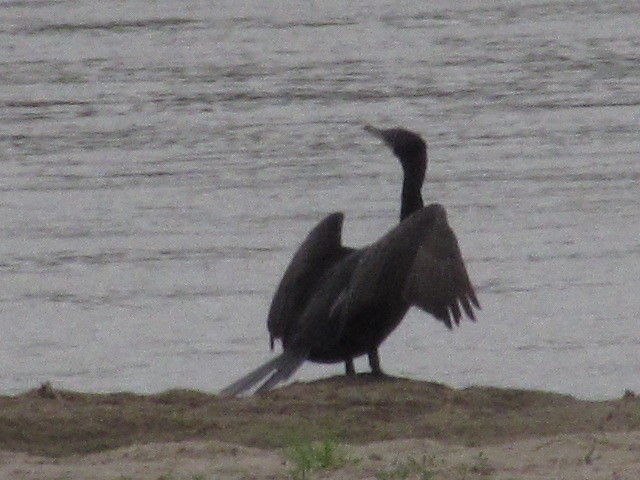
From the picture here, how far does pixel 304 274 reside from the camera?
32.5ft

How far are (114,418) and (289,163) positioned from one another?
8498mm

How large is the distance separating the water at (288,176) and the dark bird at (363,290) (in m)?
1.42

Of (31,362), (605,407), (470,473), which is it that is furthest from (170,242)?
(470,473)

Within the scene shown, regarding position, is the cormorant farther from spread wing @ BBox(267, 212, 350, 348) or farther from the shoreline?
the shoreline

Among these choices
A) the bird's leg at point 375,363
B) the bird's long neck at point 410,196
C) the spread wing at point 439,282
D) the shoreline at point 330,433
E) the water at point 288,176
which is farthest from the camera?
the water at point 288,176

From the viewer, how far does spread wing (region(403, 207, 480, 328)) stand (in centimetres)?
921

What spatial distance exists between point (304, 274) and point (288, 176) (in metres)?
6.55

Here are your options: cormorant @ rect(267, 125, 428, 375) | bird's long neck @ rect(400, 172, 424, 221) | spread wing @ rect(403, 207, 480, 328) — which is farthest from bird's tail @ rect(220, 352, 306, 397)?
bird's long neck @ rect(400, 172, 424, 221)

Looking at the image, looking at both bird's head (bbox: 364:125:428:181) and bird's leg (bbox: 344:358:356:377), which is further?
bird's head (bbox: 364:125:428:181)

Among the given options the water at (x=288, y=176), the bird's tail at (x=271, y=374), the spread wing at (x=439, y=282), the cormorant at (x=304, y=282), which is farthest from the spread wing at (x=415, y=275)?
the water at (x=288, y=176)

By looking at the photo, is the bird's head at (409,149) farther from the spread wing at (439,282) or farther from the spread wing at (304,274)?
→ the spread wing at (439,282)

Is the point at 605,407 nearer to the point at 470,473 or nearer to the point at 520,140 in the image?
the point at 470,473

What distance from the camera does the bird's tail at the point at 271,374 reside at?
9.41 meters

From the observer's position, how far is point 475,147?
17406 mm
